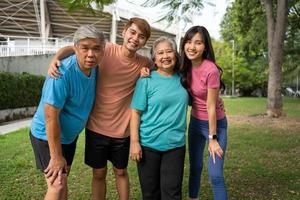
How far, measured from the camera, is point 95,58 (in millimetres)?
3391

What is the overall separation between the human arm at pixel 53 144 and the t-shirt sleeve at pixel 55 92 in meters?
0.04

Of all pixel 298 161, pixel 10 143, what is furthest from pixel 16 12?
pixel 298 161

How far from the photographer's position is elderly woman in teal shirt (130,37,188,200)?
369 centimetres

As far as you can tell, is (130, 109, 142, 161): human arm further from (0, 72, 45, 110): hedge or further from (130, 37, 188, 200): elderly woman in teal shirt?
(0, 72, 45, 110): hedge

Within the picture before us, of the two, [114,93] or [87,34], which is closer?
[87,34]

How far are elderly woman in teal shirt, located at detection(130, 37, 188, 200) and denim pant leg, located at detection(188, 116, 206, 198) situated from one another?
0.40m

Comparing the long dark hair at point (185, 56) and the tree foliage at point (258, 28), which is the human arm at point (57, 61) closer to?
the long dark hair at point (185, 56)

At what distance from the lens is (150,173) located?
151 inches

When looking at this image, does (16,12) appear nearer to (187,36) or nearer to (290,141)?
(290,141)

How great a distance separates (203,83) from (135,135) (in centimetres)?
75

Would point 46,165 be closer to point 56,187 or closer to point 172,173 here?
point 56,187

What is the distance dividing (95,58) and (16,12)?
41.0m

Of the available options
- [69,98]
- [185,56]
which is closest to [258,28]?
[185,56]

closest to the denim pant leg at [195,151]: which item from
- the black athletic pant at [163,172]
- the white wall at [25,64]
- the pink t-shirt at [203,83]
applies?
the pink t-shirt at [203,83]
